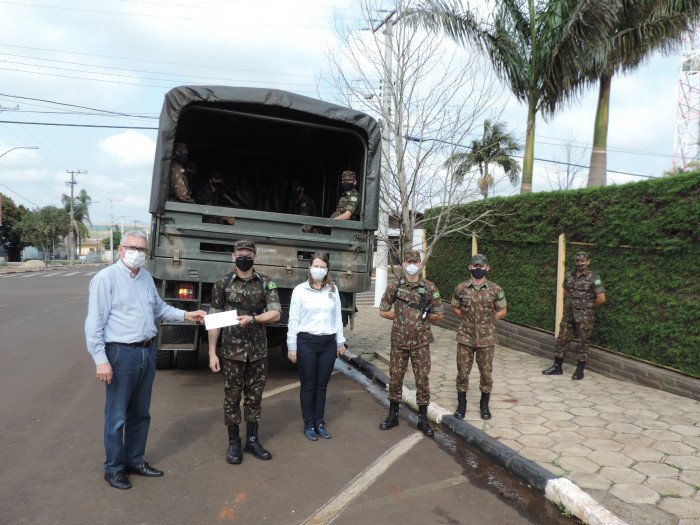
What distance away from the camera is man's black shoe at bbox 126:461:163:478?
11.6 ft

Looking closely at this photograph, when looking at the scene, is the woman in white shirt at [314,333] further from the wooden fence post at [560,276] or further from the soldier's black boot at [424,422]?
the wooden fence post at [560,276]

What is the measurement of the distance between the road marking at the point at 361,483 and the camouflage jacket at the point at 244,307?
1200mm

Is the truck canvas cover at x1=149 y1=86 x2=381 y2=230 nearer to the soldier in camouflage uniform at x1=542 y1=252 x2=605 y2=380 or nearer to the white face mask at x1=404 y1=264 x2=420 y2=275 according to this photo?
the white face mask at x1=404 y1=264 x2=420 y2=275

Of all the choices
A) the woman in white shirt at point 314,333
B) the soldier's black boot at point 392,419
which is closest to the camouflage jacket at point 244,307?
the woman in white shirt at point 314,333

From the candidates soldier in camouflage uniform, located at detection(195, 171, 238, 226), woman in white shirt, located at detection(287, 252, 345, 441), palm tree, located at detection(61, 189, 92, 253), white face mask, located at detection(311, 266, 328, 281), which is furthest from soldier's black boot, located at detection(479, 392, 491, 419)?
palm tree, located at detection(61, 189, 92, 253)

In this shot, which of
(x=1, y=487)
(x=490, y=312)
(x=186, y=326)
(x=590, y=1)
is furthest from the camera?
(x=590, y=1)

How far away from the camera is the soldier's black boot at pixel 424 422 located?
178 inches

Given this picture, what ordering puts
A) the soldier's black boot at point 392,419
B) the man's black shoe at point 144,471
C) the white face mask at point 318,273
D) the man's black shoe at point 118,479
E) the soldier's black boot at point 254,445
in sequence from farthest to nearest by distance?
the soldier's black boot at point 392,419
the white face mask at point 318,273
the soldier's black boot at point 254,445
the man's black shoe at point 144,471
the man's black shoe at point 118,479

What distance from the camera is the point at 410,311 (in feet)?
15.0

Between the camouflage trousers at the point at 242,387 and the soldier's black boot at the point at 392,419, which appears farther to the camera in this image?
the soldier's black boot at the point at 392,419

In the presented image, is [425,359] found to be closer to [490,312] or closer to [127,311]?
[490,312]

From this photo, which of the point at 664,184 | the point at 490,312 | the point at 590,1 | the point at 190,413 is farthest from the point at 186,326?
the point at 590,1

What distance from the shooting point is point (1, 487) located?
3.26 metres

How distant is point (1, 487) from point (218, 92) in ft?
13.9
